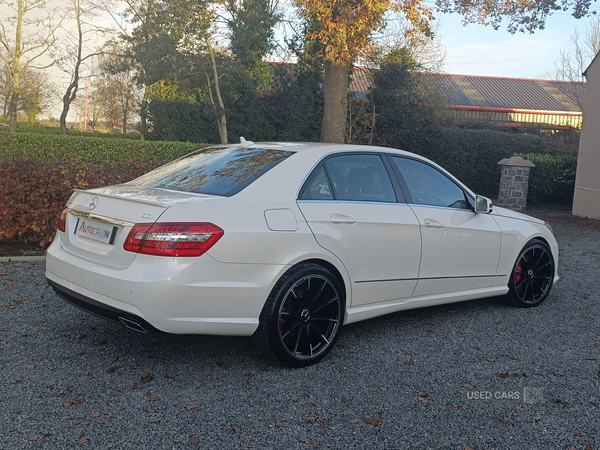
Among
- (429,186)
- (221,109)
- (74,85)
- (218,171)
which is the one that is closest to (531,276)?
(429,186)

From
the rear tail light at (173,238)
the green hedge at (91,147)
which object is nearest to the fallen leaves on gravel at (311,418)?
the rear tail light at (173,238)

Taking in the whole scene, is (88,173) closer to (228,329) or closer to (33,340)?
(33,340)

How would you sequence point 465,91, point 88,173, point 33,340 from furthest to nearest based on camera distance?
point 465,91
point 88,173
point 33,340

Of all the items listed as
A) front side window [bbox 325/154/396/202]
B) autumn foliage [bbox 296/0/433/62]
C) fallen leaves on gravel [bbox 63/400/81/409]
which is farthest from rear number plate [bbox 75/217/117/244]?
autumn foliage [bbox 296/0/433/62]

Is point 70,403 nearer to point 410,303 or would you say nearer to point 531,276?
point 410,303

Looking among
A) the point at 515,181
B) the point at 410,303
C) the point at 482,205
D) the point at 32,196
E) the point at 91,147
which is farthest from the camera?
the point at 515,181

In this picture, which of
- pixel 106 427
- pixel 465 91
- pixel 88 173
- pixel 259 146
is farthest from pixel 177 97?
pixel 465 91

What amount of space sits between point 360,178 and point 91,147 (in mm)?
14650

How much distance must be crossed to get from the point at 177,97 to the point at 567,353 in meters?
19.5

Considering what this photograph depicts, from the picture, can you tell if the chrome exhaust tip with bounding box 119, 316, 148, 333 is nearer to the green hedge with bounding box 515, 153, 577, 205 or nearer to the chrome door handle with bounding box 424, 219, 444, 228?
the chrome door handle with bounding box 424, 219, 444, 228

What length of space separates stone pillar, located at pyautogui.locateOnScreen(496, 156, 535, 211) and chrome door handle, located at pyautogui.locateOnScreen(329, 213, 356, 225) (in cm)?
1489

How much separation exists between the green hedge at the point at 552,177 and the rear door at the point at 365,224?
1717cm

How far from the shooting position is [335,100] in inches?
637

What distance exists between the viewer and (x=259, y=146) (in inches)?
187
